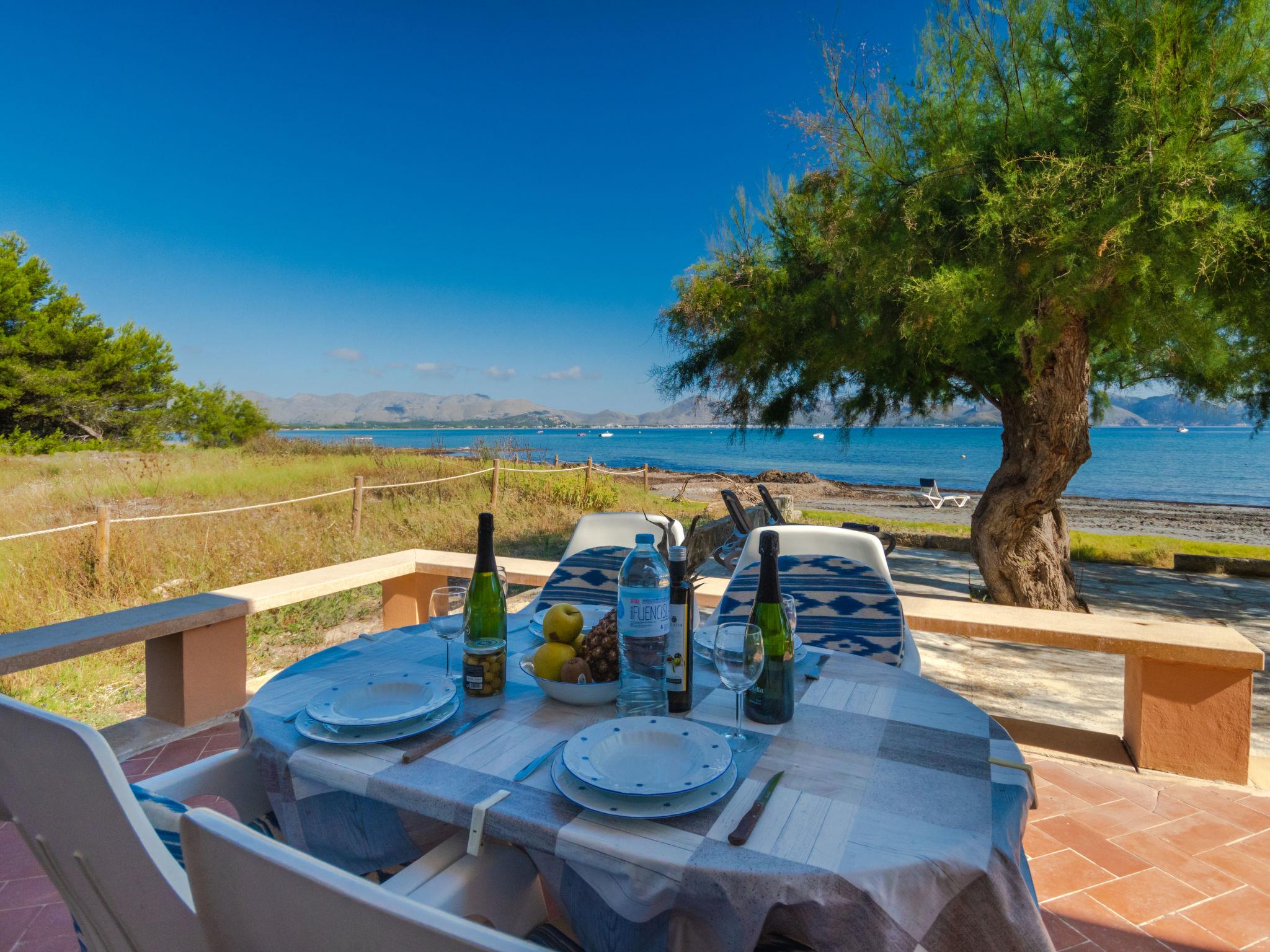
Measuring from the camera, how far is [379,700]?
125 centimetres

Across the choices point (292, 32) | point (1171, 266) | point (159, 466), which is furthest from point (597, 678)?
point (292, 32)

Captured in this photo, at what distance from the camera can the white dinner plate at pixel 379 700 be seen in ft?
3.75

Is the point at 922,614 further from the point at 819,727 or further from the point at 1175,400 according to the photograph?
the point at 1175,400

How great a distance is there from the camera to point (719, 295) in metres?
5.26

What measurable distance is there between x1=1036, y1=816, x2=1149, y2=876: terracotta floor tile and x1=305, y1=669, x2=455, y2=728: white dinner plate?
1.94m

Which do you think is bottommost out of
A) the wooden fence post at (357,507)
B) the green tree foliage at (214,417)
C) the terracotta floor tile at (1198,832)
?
the terracotta floor tile at (1198,832)

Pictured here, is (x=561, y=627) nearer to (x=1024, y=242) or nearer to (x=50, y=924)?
(x=50, y=924)

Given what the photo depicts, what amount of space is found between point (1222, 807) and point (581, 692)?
2408 mm

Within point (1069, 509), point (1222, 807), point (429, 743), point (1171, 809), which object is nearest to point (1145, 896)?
point (1171, 809)

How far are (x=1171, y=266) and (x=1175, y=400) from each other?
3.49m

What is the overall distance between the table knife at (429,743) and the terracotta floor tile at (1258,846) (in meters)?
2.31

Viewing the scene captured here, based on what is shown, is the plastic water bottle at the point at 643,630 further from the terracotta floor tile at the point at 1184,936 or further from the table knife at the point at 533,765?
the terracotta floor tile at the point at 1184,936

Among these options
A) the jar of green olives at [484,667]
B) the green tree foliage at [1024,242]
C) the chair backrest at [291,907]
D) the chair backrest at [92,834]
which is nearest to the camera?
the chair backrest at [291,907]

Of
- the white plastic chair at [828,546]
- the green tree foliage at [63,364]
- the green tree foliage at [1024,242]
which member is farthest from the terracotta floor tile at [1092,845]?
the green tree foliage at [63,364]
